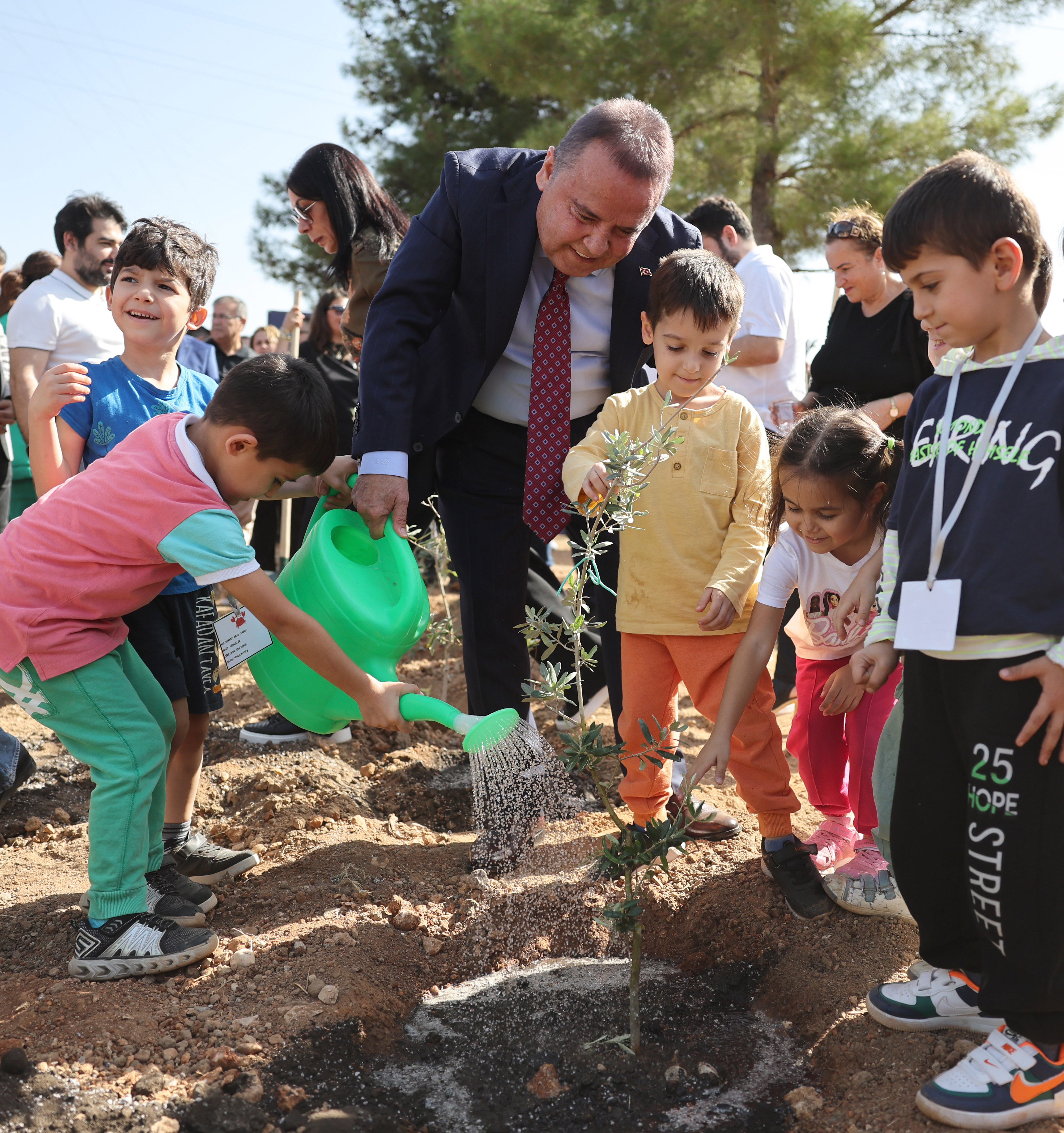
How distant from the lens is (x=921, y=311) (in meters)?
1.72

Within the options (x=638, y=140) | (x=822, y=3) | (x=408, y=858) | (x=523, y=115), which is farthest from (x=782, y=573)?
(x=523, y=115)

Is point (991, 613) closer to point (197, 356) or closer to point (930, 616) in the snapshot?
point (930, 616)

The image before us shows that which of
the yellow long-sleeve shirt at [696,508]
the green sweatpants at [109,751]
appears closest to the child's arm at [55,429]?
the green sweatpants at [109,751]

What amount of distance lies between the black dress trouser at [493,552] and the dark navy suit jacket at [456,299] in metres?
0.13

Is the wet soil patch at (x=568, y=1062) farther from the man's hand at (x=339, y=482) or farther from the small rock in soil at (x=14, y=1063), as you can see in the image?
the man's hand at (x=339, y=482)

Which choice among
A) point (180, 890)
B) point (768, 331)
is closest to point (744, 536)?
point (180, 890)

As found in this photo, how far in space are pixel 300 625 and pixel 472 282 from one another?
1054mm

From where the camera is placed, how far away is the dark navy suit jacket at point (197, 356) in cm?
427

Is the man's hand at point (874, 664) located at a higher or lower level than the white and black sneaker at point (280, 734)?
higher

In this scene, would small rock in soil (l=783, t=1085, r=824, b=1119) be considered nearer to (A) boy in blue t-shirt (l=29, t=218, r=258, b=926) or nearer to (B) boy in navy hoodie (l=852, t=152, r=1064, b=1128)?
(B) boy in navy hoodie (l=852, t=152, r=1064, b=1128)

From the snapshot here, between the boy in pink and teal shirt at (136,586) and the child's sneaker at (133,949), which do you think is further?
the child's sneaker at (133,949)

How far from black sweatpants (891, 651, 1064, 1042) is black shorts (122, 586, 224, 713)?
5.68ft

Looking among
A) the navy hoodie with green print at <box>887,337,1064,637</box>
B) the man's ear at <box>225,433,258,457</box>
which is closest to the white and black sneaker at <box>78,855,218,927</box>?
the man's ear at <box>225,433,258,457</box>

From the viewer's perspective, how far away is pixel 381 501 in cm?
246
